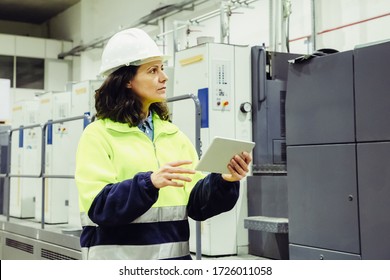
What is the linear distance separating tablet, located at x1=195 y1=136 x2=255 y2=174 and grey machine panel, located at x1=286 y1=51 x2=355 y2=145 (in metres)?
1.51

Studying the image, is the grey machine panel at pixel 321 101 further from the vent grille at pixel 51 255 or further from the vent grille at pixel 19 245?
Result: the vent grille at pixel 19 245

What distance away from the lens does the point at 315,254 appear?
3.15 metres

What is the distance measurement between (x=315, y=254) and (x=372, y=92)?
3.21 ft

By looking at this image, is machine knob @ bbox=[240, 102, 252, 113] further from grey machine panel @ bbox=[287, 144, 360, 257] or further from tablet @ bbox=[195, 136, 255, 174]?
tablet @ bbox=[195, 136, 255, 174]

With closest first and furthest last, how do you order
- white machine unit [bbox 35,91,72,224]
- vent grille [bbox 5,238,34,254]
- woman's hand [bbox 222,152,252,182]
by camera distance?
woman's hand [bbox 222,152,252,182]
vent grille [bbox 5,238,34,254]
white machine unit [bbox 35,91,72,224]

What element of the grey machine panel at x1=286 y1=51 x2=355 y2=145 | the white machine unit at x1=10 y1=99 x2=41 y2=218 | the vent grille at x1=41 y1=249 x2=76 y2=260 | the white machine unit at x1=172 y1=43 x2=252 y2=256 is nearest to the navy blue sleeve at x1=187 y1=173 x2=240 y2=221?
the grey machine panel at x1=286 y1=51 x2=355 y2=145

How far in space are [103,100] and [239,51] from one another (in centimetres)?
274

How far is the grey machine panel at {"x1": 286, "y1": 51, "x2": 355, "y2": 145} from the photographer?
2975 millimetres

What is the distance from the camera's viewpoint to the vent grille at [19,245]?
16.8 feet

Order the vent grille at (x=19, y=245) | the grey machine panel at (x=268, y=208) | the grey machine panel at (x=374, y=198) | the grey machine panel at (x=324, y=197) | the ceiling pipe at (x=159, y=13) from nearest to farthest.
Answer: the grey machine panel at (x=374, y=198) < the grey machine panel at (x=324, y=197) < the grey machine panel at (x=268, y=208) < the vent grille at (x=19, y=245) < the ceiling pipe at (x=159, y=13)

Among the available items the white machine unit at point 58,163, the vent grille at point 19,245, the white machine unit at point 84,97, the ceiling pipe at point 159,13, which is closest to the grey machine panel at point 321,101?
the white machine unit at point 84,97

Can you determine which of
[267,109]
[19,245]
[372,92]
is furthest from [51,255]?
[372,92]

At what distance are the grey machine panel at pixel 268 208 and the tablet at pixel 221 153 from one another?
8.48 feet

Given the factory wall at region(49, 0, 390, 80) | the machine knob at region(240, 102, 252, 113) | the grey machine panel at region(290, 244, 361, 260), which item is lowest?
the grey machine panel at region(290, 244, 361, 260)
